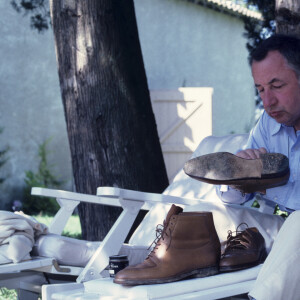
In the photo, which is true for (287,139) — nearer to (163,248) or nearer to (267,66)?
(267,66)

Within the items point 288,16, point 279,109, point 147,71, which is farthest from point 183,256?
point 147,71

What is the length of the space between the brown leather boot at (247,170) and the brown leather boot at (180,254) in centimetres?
16

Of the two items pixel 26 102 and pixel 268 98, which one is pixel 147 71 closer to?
pixel 26 102

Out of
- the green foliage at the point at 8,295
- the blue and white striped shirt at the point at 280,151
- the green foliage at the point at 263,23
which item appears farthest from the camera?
the green foliage at the point at 263,23

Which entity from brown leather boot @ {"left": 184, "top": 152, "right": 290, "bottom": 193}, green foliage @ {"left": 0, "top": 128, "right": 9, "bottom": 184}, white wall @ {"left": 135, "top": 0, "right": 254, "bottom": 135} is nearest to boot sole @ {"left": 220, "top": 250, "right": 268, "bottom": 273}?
brown leather boot @ {"left": 184, "top": 152, "right": 290, "bottom": 193}

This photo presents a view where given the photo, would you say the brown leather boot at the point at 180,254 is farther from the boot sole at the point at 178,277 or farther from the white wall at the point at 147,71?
the white wall at the point at 147,71

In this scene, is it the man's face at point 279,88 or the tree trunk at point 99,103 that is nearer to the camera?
the man's face at point 279,88

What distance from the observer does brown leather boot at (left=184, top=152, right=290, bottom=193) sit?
2316 millimetres

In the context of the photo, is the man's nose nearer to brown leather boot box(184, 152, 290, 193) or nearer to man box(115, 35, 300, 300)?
man box(115, 35, 300, 300)

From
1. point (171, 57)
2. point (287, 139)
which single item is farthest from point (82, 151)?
point (171, 57)

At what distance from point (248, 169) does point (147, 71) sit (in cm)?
947

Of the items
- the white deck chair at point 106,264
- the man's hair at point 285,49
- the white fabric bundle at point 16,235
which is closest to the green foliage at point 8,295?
the white deck chair at point 106,264

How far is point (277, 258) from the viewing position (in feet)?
6.15

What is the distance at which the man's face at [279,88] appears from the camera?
2535mm
